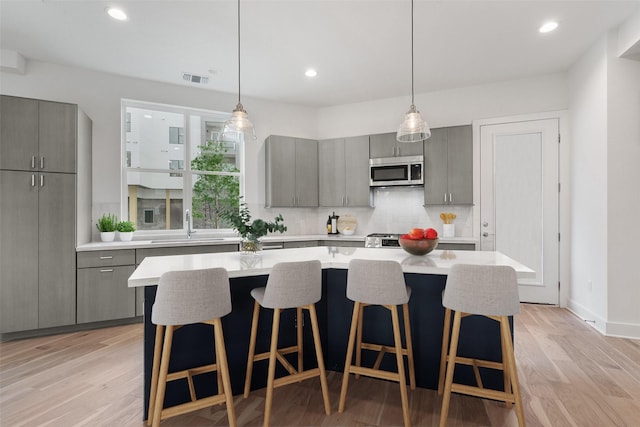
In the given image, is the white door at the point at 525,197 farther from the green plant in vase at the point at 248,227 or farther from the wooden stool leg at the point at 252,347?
the wooden stool leg at the point at 252,347

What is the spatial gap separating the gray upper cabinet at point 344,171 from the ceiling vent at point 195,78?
6.00ft

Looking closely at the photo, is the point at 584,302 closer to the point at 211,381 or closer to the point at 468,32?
the point at 468,32

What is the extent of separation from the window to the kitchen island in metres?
2.26

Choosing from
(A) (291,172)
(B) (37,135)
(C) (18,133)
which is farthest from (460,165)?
(C) (18,133)

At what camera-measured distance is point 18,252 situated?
3348 mm

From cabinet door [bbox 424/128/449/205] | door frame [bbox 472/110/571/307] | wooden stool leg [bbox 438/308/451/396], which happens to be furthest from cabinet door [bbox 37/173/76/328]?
door frame [bbox 472/110/571/307]

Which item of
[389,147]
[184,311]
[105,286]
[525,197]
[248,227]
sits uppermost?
[389,147]

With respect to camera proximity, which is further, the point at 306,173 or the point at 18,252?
the point at 306,173

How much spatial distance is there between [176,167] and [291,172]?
1.59m

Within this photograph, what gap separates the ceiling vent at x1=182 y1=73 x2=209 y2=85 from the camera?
14.0 ft

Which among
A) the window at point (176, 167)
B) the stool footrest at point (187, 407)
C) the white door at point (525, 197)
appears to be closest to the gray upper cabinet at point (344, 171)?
the window at point (176, 167)

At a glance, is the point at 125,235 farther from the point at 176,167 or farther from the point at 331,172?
the point at 331,172

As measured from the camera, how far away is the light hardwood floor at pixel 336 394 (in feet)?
6.55

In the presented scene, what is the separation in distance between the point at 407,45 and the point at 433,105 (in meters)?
1.60
